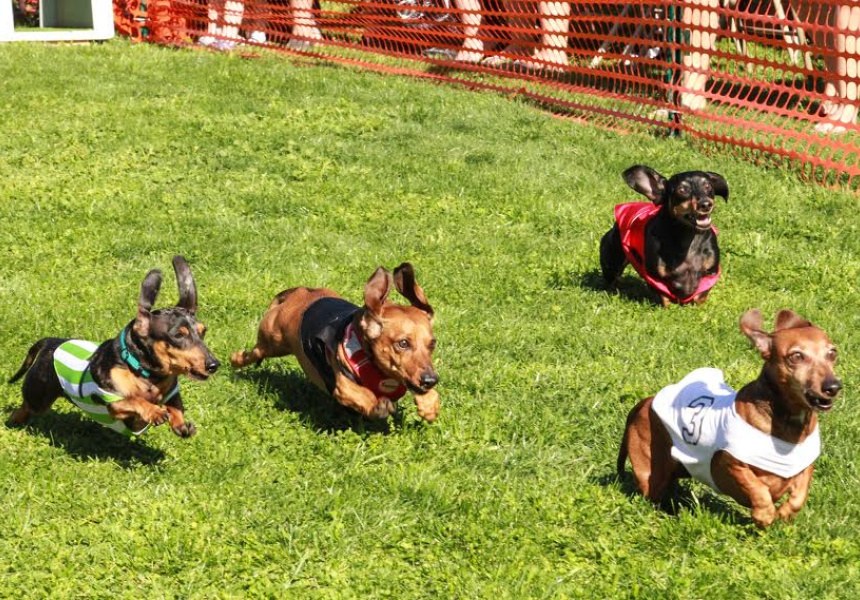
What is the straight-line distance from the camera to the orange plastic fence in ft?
36.9

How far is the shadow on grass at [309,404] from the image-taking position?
6094mm

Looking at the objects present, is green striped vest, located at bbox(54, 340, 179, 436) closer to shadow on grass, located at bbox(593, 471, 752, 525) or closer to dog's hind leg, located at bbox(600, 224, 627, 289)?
shadow on grass, located at bbox(593, 471, 752, 525)

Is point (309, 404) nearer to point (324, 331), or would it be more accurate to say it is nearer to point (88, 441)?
point (324, 331)

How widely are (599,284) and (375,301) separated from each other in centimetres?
332

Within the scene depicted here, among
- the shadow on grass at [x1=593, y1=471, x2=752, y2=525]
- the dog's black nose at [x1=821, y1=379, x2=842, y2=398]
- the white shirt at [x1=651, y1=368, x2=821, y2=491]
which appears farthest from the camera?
the shadow on grass at [x1=593, y1=471, x2=752, y2=525]

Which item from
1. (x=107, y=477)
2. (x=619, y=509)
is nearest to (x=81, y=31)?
(x=107, y=477)

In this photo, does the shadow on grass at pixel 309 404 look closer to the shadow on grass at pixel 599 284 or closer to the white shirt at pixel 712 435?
the white shirt at pixel 712 435

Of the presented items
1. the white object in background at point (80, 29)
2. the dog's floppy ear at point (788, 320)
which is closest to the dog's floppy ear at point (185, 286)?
the dog's floppy ear at point (788, 320)

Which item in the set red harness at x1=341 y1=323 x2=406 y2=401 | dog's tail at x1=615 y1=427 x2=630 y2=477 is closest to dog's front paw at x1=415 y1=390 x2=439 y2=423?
red harness at x1=341 y1=323 x2=406 y2=401

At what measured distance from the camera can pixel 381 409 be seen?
5723mm

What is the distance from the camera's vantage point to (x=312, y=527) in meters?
5.12

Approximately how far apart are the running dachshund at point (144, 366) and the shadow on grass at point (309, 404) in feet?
2.93

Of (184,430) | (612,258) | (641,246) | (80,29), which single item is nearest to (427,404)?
(184,430)

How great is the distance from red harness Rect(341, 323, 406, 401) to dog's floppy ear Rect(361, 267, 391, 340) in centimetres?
17
